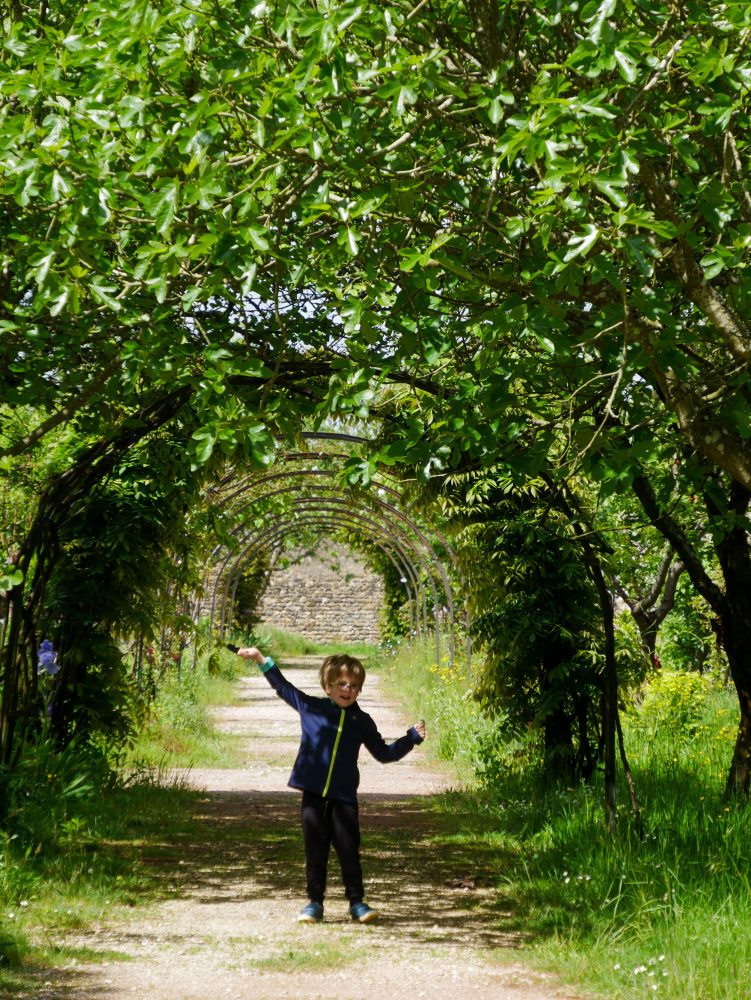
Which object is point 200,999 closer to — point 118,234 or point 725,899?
point 725,899

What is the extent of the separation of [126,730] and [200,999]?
442 centimetres

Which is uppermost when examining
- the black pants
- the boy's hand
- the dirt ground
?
the boy's hand

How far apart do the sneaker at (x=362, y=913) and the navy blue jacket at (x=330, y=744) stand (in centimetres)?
47

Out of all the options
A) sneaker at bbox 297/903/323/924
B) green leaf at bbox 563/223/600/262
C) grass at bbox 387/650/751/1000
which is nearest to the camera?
green leaf at bbox 563/223/600/262

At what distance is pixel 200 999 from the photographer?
4.23 m

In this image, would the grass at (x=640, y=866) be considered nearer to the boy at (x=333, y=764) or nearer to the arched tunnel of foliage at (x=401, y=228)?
the arched tunnel of foliage at (x=401, y=228)

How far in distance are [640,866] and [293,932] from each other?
1523 millimetres

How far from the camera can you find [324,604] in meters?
35.8

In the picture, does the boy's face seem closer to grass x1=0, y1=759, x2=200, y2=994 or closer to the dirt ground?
the dirt ground

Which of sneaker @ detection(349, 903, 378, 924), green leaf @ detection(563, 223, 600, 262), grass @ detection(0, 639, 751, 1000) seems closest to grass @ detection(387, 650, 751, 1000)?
grass @ detection(0, 639, 751, 1000)

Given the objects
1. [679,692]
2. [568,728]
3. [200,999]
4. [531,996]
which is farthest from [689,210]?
[679,692]

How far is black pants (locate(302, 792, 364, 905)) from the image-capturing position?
555 centimetres

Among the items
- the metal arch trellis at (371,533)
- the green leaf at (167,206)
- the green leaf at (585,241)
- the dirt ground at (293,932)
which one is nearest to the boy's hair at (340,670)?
the dirt ground at (293,932)

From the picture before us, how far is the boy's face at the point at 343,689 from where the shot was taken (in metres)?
5.68
